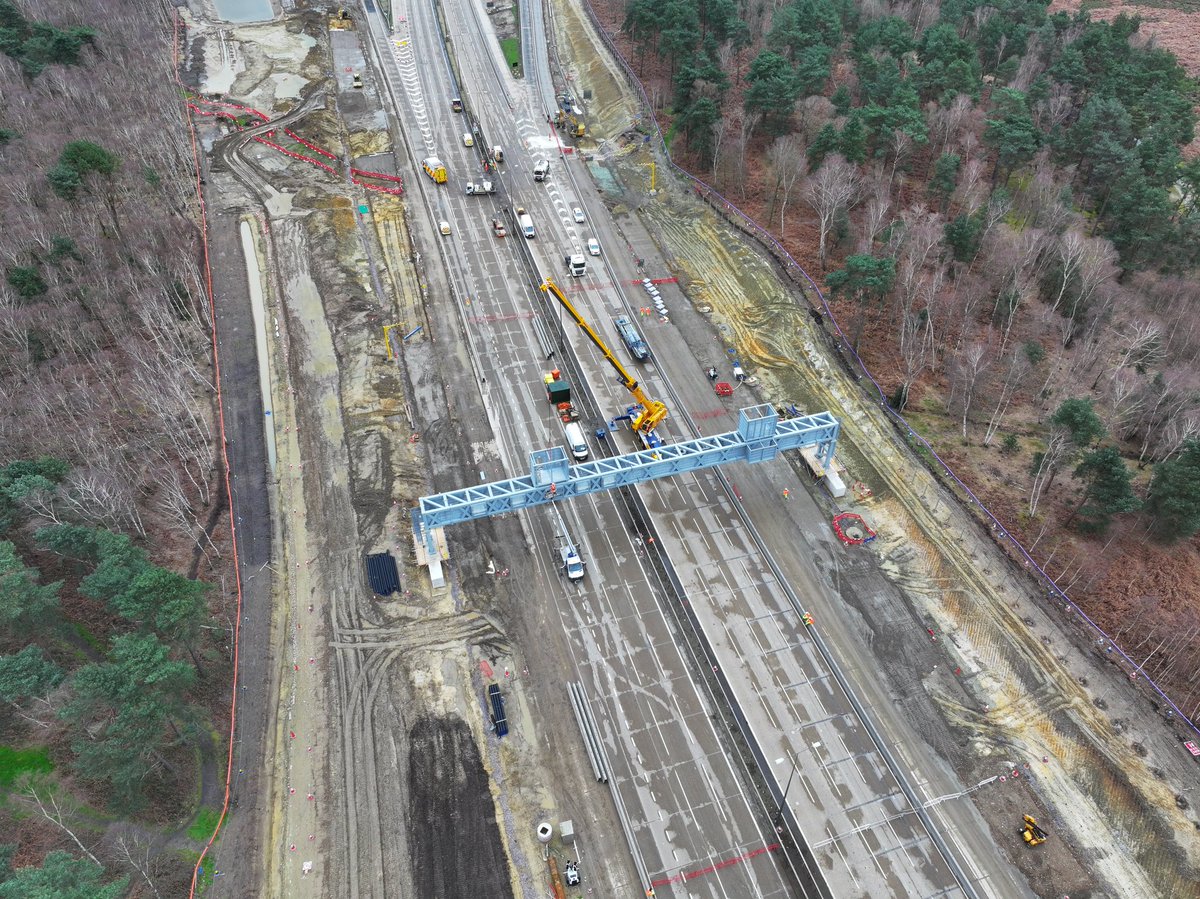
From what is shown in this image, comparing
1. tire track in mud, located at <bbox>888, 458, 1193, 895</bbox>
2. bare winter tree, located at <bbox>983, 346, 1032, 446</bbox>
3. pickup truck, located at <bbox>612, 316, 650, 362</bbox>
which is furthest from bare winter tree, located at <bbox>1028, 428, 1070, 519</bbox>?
pickup truck, located at <bbox>612, 316, 650, 362</bbox>

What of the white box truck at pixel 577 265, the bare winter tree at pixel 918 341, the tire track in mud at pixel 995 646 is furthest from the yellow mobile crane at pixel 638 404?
the bare winter tree at pixel 918 341

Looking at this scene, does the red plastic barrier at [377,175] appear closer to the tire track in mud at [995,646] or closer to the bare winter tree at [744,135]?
the bare winter tree at [744,135]

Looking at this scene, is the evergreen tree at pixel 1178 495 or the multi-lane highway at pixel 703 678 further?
the evergreen tree at pixel 1178 495

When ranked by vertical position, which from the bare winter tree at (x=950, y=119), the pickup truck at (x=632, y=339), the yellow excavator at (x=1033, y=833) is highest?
the bare winter tree at (x=950, y=119)

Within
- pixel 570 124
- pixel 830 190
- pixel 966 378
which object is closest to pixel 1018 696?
pixel 966 378

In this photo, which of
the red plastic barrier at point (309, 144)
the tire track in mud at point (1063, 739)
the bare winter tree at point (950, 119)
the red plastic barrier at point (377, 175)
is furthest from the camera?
the red plastic barrier at point (309, 144)

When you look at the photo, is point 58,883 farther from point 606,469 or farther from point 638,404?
point 638,404
